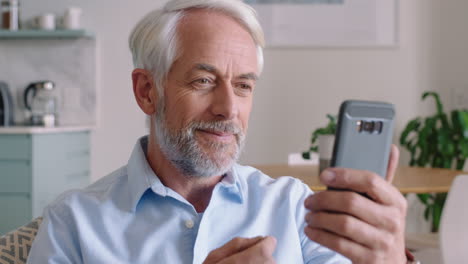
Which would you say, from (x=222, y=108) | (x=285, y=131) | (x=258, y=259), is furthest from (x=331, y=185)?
(x=285, y=131)

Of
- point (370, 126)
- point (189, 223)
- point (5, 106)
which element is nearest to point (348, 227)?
point (370, 126)

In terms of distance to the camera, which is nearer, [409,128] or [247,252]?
[247,252]

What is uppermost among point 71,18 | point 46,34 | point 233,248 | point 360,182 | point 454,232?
point 71,18

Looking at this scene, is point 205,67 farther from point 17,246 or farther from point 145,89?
point 17,246

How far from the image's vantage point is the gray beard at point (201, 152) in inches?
53.4

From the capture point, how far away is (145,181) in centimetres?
131

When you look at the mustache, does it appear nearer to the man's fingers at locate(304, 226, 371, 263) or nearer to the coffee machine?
the man's fingers at locate(304, 226, 371, 263)

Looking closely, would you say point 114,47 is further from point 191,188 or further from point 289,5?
point 191,188

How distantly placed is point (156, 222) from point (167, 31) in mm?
431

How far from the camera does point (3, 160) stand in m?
3.40

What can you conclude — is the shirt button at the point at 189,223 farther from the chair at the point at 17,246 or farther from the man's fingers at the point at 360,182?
the man's fingers at the point at 360,182

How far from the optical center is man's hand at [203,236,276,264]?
3.10 feet

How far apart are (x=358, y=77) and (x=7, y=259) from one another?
3.15m

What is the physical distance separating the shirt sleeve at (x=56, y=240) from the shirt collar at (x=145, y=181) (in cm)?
13
